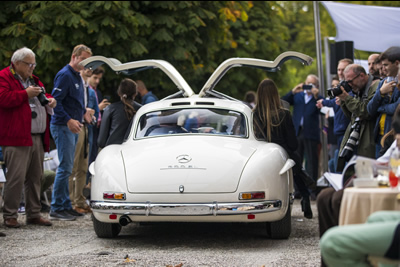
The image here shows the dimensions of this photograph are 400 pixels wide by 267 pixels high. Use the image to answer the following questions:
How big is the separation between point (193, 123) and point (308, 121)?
227 inches

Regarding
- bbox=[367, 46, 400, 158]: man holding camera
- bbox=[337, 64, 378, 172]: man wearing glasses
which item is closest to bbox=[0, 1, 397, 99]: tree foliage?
bbox=[337, 64, 378, 172]: man wearing glasses

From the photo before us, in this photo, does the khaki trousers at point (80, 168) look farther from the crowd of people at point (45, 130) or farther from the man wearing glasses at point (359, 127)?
the man wearing glasses at point (359, 127)

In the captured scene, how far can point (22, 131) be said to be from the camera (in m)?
9.47

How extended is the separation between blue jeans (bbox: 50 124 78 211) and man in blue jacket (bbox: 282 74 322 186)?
18.3ft

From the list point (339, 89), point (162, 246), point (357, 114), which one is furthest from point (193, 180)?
point (339, 89)

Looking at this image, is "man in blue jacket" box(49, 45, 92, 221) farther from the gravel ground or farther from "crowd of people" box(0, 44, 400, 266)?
the gravel ground

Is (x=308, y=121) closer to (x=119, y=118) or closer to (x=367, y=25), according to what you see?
(x=367, y=25)

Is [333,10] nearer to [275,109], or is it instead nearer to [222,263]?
[275,109]

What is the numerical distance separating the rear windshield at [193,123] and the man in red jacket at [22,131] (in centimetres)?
141

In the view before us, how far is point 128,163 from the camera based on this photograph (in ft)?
27.2

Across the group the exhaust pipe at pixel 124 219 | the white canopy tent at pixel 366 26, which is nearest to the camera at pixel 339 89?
the exhaust pipe at pixel 124 219

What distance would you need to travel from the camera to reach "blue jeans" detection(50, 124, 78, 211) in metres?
10.4

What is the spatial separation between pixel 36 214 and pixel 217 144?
2879 mm

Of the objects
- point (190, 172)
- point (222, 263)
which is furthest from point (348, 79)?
point (222, 263)
